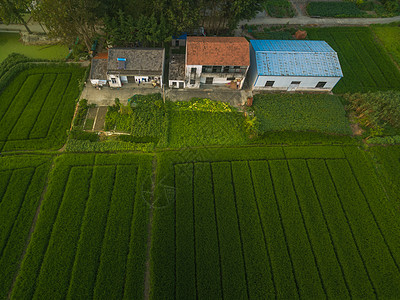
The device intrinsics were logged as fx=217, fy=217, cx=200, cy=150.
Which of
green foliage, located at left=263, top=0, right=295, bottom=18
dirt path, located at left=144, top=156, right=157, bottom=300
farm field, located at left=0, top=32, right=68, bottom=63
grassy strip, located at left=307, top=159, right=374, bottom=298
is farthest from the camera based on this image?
green foliage, located at left=263, top=0, right=295, bottom=18

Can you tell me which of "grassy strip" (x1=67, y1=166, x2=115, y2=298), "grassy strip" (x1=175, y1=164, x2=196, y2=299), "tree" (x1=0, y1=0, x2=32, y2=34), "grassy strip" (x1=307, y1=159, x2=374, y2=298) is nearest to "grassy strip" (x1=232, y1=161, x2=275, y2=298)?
"grassy strip" (x1=175, y1=164, x2=196, y2=299)

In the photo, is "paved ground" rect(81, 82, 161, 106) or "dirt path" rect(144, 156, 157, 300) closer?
"dirt path" rect(144, 156, 157, 300)

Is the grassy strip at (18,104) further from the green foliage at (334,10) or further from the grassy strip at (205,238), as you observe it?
the green foliage at (334,10)

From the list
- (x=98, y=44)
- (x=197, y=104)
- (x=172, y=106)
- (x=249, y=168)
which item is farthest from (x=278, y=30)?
(x=98, y=44)

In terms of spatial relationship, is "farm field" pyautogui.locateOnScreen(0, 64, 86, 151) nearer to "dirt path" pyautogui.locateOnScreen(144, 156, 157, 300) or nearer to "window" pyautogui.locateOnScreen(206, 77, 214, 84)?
"dirt path" pyautogui.locateOnScreen(144, 156, 157, 300)

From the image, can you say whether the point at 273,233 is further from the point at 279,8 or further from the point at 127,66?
the point at 279,8

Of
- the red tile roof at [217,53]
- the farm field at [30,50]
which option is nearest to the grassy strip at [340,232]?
the red tile roof at [217,53]
